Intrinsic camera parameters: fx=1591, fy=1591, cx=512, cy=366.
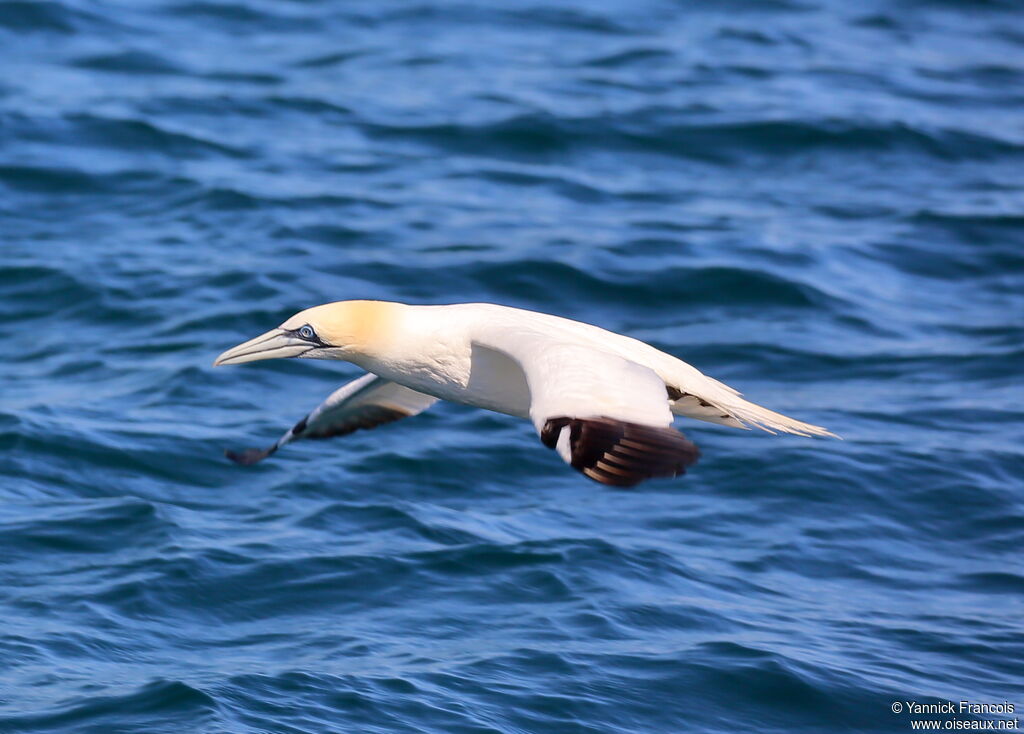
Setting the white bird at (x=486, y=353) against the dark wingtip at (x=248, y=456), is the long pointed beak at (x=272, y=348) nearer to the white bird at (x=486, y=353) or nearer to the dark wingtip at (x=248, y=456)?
the white bird at (x=486, y=353)

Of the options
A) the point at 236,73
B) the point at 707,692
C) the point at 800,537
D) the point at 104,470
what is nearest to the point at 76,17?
the point at 236,73

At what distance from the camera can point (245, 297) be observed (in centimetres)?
1230

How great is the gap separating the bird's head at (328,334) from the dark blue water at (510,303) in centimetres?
144

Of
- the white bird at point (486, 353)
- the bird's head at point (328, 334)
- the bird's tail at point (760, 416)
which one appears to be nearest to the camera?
the white bird at point (486, 353)

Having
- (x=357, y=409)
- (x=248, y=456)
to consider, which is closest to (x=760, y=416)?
(x=357, y=409)

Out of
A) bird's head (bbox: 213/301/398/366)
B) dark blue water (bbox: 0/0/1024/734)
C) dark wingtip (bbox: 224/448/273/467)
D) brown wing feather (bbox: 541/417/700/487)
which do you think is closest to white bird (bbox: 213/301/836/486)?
bird's head (bbox: 213/301/398/366)

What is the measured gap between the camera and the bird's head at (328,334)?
7578mm

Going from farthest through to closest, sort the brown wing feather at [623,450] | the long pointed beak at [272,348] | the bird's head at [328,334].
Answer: the long pointed beak at [272,348] → the bird's head at [328,334] → the brown wing feather at [623,450]

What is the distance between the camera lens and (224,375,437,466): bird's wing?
29.3 feet

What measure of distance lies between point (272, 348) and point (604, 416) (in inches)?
98.7

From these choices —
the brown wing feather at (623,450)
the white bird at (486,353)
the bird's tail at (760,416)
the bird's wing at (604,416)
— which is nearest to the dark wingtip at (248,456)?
the white bird at (486,353)

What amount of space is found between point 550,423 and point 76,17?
1459 centimetres

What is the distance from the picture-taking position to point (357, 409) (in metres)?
9.21

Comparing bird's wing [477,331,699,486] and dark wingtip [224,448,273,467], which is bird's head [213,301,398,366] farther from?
bird's wing [477,331,699,486]
